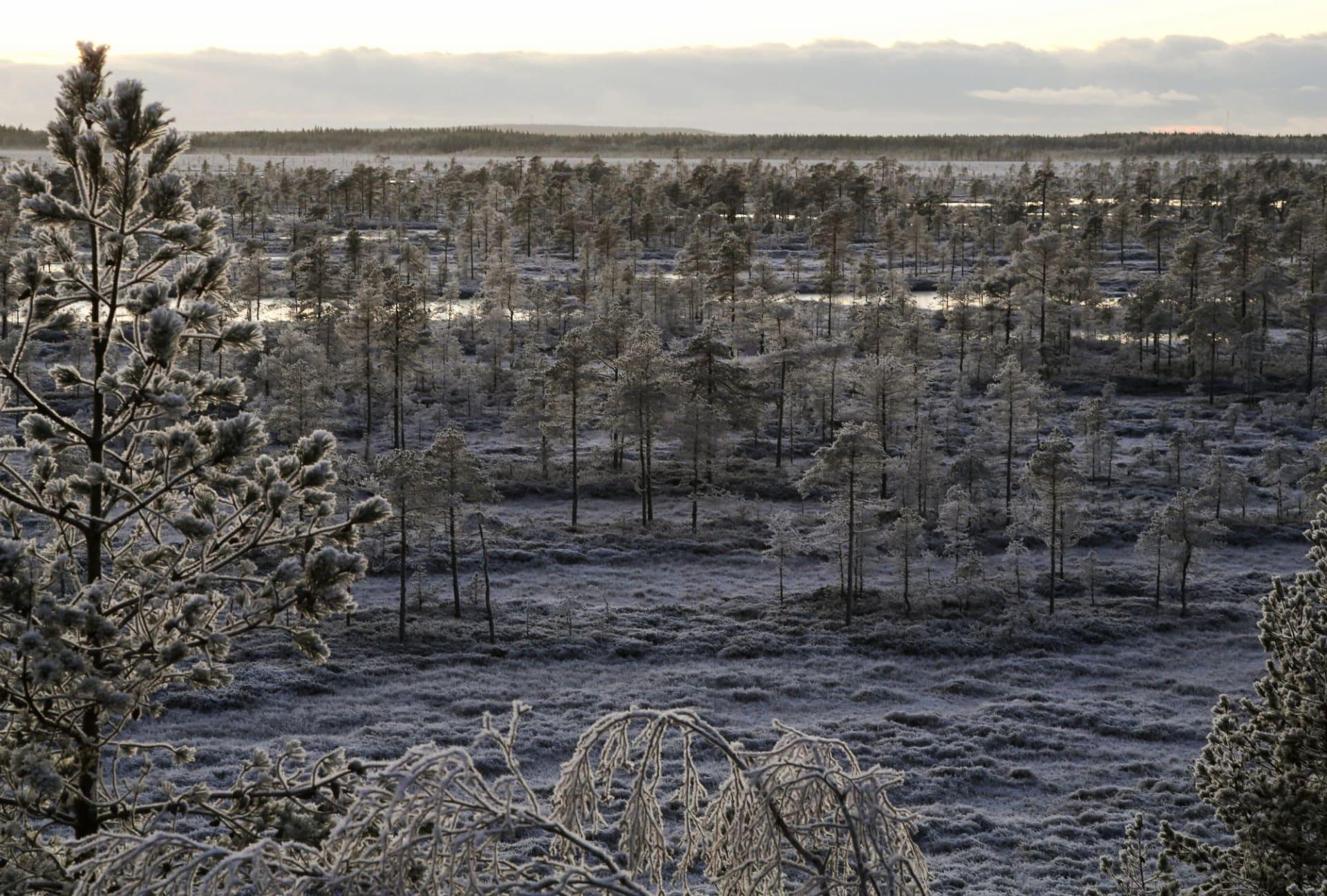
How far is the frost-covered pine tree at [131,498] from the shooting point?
27.1 feet

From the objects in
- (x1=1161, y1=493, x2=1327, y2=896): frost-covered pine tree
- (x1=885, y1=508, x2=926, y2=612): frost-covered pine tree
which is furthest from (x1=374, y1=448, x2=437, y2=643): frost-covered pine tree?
(x1=1161, y1=493, x2=1327, y2=896): frost-covered pine tree

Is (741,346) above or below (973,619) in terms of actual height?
above

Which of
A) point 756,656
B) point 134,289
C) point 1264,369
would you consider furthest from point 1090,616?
point 1264,369

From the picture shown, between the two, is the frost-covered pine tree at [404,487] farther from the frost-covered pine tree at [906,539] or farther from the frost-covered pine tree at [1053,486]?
the frost-covered pine tree at [1053,486]

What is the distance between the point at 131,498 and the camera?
8.91m

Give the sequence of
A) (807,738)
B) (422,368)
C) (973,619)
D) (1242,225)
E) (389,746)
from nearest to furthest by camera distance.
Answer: (807,738)
(389,746)
(973,619)
(422,368)
(1242,225)

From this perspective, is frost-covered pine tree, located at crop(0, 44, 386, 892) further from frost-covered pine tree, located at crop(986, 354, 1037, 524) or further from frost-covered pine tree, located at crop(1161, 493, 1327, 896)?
frost-covered pine tree, located at crop(986, 354, 1037, 524)

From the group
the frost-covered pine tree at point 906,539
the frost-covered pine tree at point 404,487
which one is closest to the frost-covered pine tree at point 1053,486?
the frost-covered pine tree at point 906,539

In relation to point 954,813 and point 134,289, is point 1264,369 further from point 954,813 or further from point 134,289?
point 134,289

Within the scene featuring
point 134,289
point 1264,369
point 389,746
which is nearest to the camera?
point 134,289

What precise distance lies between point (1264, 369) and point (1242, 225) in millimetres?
11004

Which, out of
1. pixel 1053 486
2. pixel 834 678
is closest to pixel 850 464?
pixel 1053 486

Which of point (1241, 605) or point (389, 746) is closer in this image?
point (389, 746)

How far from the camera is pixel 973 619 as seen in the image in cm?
3719
